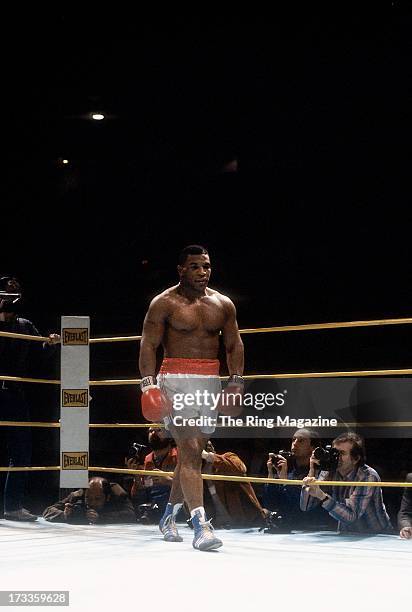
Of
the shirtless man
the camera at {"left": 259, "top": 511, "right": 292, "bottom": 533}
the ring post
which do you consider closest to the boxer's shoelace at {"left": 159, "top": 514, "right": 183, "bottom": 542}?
the shirtless man

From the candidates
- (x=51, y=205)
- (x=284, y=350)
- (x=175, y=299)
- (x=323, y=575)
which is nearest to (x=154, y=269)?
(x=51, y=205)

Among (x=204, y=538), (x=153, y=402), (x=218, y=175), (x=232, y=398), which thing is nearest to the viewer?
(x=204, y=538)

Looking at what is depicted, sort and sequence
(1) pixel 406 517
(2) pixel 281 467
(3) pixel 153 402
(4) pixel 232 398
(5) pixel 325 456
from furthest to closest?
(2) pixel 281 467 < (5) pixel 325 456 < (1) pixel 406 517 < (4) pixel 232 398 < (3) pixel 153 402

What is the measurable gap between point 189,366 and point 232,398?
217 mm

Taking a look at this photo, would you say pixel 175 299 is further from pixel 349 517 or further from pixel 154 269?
pixel 154 269

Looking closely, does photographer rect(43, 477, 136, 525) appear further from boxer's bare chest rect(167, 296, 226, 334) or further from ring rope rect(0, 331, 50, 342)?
boxer's bare chest rect(167, 296, 226, 334)

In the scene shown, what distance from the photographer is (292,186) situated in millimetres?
6281

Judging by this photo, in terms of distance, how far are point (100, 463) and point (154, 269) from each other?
1.89 meters

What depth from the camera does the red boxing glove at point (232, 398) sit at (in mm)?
3107

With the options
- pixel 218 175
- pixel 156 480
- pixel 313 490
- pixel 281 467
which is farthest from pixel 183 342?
pixel 218 175

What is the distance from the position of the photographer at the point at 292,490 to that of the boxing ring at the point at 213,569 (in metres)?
0.09

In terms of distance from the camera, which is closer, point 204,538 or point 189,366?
point 204,538

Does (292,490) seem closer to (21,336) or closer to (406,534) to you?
(406,534)

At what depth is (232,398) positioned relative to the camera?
3.12 metres
